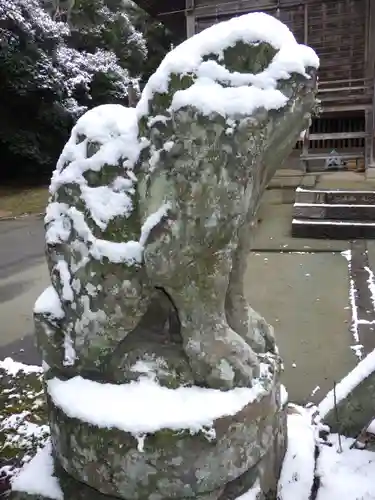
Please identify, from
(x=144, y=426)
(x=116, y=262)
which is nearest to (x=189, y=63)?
(x=116, y=262)

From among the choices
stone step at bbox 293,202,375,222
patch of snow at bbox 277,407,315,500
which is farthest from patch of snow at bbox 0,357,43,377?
stone step at bbox 293,202,375,222

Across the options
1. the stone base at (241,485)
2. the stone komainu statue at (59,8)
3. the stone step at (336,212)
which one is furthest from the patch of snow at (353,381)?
the stone komainu statue at (59,8)

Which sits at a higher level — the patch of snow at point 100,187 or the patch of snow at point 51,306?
the patch of snow at point 100,187

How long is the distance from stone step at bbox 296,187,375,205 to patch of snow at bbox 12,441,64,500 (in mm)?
4646

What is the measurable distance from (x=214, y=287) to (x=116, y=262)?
24 centimetres

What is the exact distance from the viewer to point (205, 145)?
1.13m

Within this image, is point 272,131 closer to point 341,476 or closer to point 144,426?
point 144,426

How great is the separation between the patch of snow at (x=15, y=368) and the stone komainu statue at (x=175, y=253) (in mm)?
1405

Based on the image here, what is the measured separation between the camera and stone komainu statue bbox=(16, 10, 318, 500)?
3.73ft

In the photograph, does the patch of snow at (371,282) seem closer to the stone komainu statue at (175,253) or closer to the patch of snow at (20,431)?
the patch of snow at (20,431)

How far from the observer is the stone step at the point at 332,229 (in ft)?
16.9

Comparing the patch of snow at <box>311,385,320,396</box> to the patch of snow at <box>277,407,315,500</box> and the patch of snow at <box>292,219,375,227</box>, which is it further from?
the patch of snow at <box>292,219,375,227</box>

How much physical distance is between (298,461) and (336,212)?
4185 millimetres

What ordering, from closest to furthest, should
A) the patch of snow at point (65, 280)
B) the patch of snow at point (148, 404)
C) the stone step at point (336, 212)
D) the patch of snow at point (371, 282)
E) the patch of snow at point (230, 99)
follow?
the patch of snow at point (230, 99), the patch of snow at point (148, 404), the patch of snow at point (65, 280), the patch of snow at point (371, 282), the stone step at point (336, 212)
